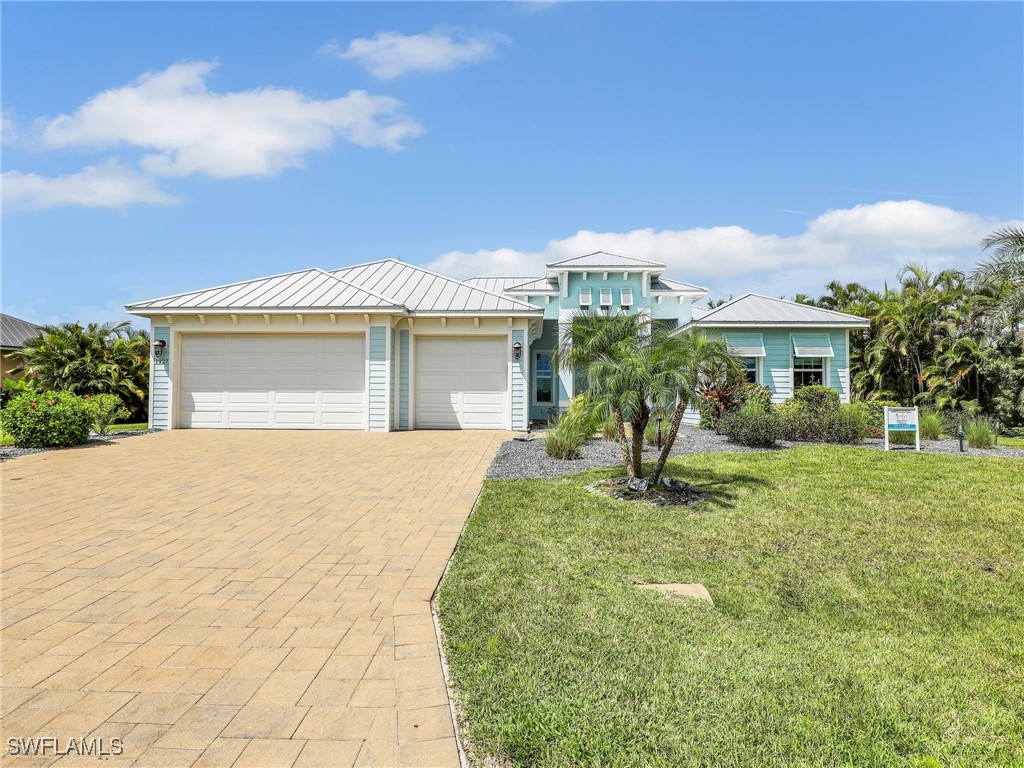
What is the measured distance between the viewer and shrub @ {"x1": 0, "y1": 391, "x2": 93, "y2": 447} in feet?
34.7

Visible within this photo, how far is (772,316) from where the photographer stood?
17.3m

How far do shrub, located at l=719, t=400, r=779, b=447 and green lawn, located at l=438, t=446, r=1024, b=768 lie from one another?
402 centimetres

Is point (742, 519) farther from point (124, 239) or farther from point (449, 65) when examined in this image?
point (124, 239)

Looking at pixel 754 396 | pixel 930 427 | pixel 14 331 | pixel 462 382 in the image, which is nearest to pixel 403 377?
pixel 462 382

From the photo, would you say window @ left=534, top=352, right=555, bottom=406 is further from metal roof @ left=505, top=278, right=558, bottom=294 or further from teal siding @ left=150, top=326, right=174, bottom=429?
teal siding @ left=150, top=326, right=174, bottom=429

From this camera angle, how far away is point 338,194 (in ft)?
47.1

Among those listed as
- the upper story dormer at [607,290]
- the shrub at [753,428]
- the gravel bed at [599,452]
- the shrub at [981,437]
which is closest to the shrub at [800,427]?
the gravel bed at [599,452]

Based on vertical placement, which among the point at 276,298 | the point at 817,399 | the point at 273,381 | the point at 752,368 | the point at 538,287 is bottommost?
the point at 817,399

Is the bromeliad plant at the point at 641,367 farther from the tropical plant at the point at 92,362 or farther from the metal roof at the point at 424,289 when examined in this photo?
the tropical plant at the point at 92,362

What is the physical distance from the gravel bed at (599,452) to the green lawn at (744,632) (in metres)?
1.87

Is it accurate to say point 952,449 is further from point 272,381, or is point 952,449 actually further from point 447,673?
→ point 272,381

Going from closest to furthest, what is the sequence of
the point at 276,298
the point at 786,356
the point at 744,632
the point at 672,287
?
the point at 744,632 → the point at 276,298 → the point at 786,356 → the point at 672,287

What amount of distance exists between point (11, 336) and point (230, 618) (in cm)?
2704

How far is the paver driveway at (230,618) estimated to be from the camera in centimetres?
233
